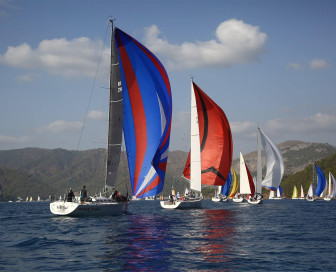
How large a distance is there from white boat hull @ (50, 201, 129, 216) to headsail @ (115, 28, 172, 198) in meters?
2.67

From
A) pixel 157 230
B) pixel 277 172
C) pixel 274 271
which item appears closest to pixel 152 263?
pixel 274 271

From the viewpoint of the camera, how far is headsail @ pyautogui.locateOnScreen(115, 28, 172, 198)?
35.8 meters

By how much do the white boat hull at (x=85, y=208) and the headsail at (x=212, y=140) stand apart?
18.4 m

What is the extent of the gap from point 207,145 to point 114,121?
18236mm

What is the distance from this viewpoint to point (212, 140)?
50.7 m

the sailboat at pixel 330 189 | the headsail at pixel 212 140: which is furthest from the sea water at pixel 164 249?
the sailboat at pixel 330 189

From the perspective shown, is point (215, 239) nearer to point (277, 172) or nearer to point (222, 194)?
point (277, 172)

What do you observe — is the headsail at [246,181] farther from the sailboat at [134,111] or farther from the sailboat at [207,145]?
the sailboat at [134,111]

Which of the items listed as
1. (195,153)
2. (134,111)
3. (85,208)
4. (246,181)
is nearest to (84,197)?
(85,208)

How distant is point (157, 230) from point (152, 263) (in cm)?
1048

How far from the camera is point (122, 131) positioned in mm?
35781

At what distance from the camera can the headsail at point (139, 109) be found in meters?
35.8

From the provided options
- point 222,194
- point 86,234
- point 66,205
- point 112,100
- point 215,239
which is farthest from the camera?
point 222,194

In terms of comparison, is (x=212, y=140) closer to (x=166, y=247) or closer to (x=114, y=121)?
(x=114, y=121)
